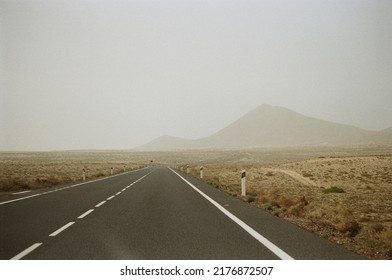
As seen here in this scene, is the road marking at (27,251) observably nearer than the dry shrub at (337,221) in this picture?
Yes

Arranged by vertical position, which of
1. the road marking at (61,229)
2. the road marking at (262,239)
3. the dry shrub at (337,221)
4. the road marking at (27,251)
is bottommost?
the dry shrub at (337,221)

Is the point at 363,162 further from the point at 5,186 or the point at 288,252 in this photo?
the point at 288,252

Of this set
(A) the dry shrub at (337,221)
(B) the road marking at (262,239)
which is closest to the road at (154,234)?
(B) the road marking at (262,239)

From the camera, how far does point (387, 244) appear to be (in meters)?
6.89

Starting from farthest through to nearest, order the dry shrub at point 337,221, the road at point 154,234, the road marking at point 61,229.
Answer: the dry shrub at point 337,221 → the road marking at point 61,229 → the road at point 154,234

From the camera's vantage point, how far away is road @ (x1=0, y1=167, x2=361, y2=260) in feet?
20.1

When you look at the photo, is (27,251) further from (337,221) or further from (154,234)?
(337,221)

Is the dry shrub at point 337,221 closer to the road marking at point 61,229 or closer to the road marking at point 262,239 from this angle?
the road marking at point 262,239

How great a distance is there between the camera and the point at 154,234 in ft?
25.7

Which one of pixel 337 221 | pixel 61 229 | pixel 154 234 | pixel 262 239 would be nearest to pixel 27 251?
pixel 61 229

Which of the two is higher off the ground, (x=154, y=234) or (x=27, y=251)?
(x=27, y=251)

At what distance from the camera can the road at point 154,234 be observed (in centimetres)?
614

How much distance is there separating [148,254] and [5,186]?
59.4 feet
